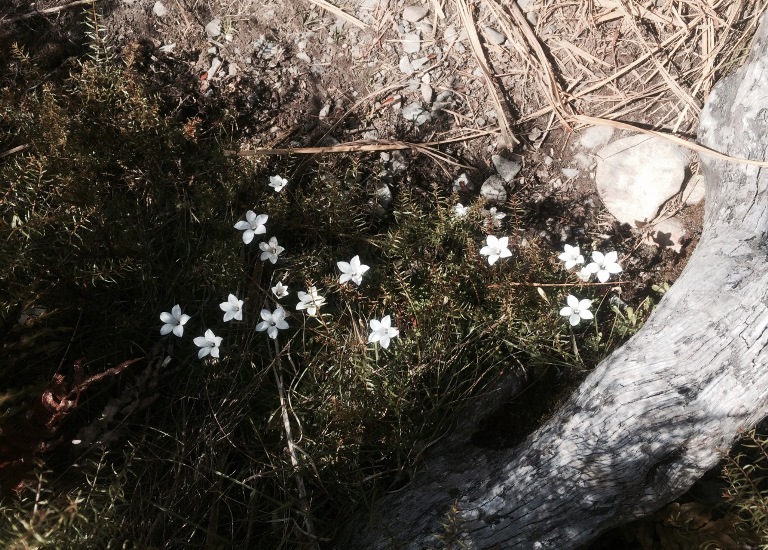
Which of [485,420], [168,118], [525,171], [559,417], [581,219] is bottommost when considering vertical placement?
[559,417]

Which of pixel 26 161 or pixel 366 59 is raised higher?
pixel 366 59

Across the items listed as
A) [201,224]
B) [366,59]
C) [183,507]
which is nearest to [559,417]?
[183,507]

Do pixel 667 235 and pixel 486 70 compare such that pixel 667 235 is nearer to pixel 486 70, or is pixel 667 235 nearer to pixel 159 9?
pixel 486 70

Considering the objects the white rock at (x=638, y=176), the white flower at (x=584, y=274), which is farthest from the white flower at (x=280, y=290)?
the white rock at (x=638, y=176)

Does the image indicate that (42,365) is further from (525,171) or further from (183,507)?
(525,171)

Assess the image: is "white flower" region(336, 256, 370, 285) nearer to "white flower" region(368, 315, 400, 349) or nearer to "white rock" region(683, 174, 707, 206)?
"white flower" region(368, 315, 400, 349)

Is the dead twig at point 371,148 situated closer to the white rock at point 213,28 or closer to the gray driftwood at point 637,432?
the white rock at point 213,28

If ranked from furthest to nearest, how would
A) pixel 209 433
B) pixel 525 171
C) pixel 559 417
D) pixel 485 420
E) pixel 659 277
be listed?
pixel 525 171 < pixel 659 277 < pixel 485 420 < pixel 209 433 < pixel 559 417

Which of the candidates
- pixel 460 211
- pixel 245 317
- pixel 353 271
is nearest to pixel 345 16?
pixel 460 211
